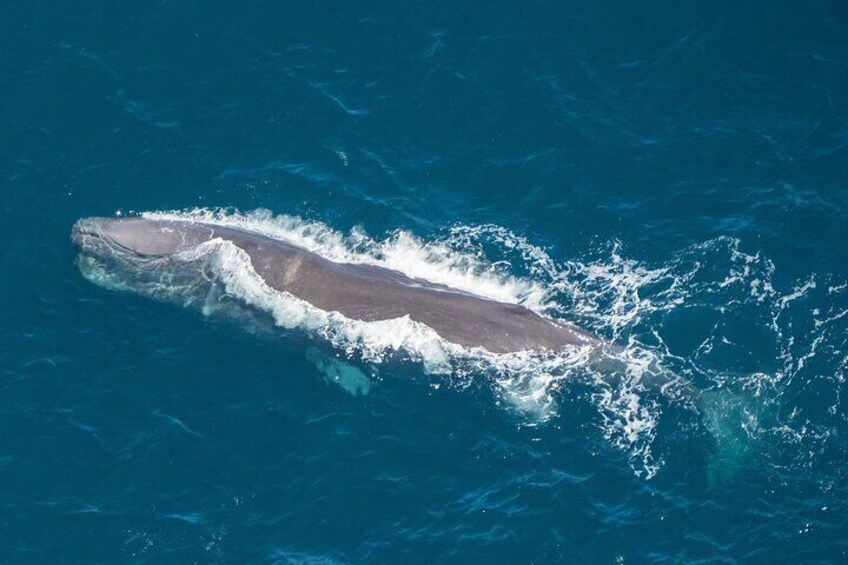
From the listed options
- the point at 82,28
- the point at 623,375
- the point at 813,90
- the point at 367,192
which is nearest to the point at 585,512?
the point at 623,375

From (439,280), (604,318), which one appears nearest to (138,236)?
(439,280)

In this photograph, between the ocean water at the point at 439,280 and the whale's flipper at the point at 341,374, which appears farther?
the whale's flipper at the point at 341,374

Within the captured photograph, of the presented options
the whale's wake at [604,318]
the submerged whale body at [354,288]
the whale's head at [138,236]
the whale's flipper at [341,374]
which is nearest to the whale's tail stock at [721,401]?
the whale's wake at [604,318]

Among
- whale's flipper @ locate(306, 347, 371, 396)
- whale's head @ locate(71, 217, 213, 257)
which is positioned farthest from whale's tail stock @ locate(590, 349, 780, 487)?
whale's head @ locate(71, 217, 213, 257)

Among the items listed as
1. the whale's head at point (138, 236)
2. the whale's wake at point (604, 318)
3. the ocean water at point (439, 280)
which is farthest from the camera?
the whale's head at point (138, 236)

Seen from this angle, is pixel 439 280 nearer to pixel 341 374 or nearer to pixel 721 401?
pixel 341 374

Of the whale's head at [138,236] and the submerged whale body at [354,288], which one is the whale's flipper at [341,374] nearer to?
the submerged whale body at [354,288]
